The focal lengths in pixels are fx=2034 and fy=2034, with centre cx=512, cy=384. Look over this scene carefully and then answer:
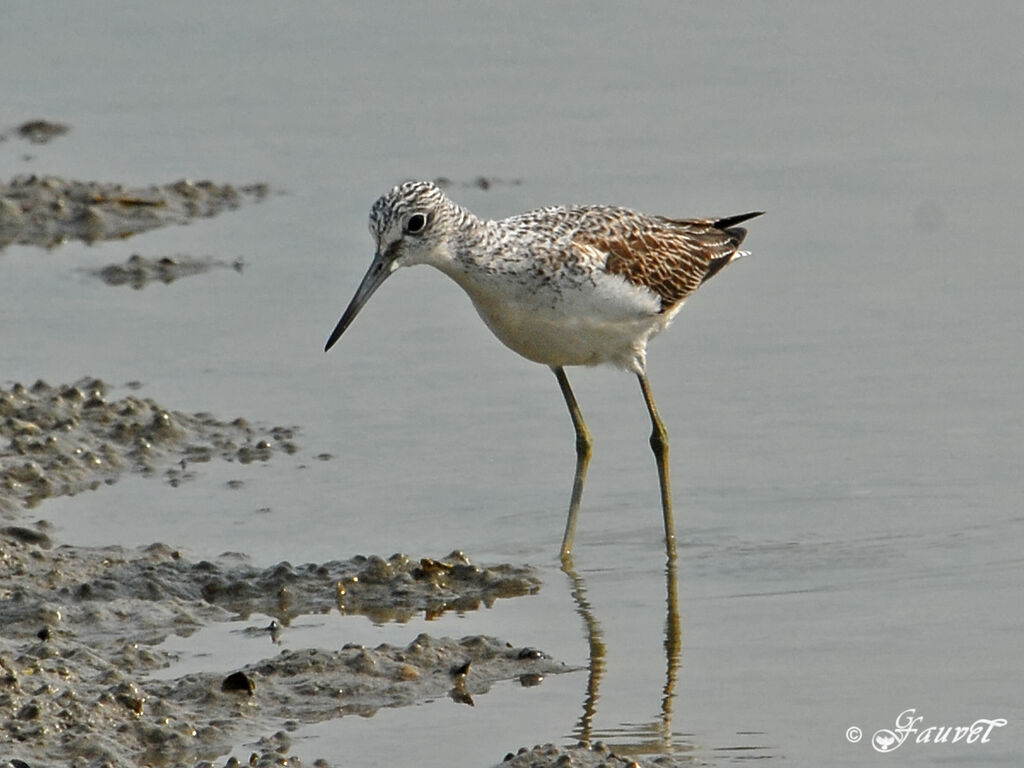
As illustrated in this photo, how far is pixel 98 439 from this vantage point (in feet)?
32.1

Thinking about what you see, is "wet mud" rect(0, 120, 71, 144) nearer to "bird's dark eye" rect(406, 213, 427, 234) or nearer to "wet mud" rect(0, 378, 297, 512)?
"wet mud" rect(0, 378, 297, 512)

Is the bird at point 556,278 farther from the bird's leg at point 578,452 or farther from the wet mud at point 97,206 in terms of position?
the wet mud at point 97,206

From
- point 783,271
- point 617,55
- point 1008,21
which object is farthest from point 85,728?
point 1008,21

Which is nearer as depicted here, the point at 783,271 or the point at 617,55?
the point at 783,271

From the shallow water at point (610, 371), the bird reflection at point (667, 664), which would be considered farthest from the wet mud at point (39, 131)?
the bird reflection at point (667, 664)

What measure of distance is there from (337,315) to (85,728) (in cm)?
483

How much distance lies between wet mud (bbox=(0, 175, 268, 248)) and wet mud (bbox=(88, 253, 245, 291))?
0.59 m

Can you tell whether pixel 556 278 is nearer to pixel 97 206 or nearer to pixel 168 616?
pixel 168 616

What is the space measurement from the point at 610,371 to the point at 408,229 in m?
2.81

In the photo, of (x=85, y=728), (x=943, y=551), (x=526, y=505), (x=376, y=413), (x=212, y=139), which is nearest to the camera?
(x=85, y=728)

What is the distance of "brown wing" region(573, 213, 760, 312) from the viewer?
9.59 meters

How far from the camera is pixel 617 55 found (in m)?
14.5

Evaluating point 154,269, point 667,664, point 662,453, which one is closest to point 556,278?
point 662,453

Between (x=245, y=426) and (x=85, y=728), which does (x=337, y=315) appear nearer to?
(x=245, y=426)
